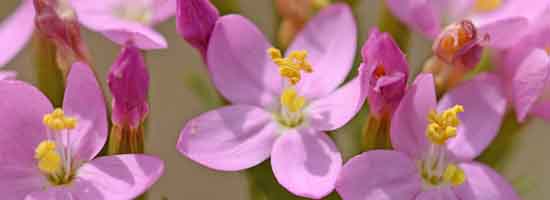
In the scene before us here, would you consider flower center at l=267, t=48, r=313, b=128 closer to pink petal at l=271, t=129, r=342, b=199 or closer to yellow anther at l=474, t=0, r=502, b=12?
pink petal at l=271, t=129, r=342, b=199

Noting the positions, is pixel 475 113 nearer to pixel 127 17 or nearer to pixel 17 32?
pixel 127 17

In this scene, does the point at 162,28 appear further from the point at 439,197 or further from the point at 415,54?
the point at 439,197

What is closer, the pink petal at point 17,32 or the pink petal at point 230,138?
the pink petal at point 230,138

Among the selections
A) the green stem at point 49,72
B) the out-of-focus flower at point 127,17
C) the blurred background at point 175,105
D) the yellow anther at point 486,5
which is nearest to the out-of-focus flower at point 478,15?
the yellow anther at point 486,5

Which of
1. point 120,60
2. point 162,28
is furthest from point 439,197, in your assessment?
point 162,28

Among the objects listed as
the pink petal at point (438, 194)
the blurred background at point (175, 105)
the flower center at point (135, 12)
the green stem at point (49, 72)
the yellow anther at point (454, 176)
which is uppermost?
the flower center at point (135, 12)

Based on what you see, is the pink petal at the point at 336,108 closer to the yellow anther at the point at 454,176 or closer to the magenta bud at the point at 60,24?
the yellow anther at the point at 454,176
